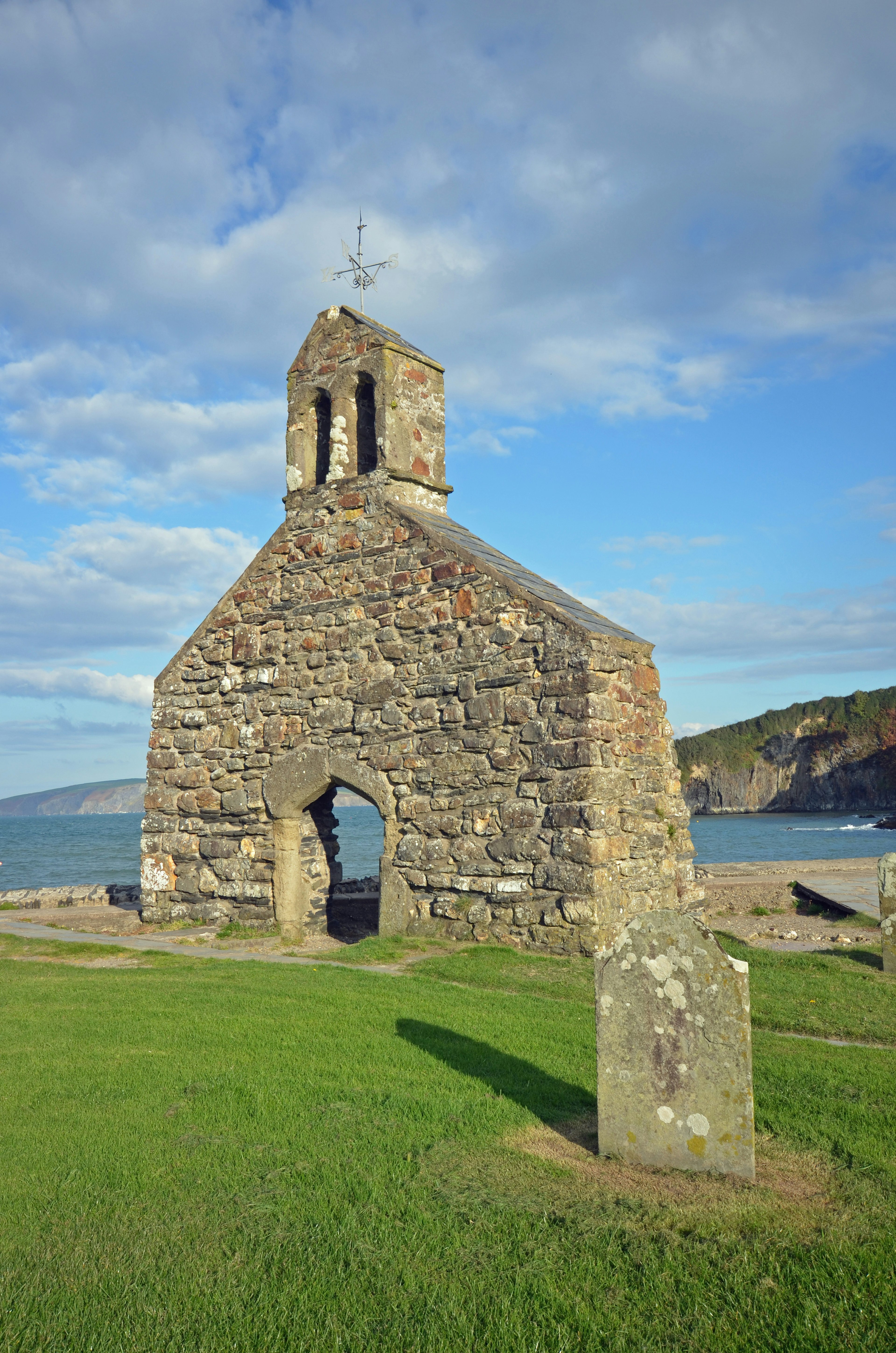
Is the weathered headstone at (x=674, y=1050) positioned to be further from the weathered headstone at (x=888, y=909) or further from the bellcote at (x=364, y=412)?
the bellcote at (x=364, y=412)

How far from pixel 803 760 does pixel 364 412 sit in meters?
86.7

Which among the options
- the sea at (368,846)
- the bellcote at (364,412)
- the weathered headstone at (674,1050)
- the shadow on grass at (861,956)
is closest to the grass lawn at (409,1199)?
the weathered headstone at (674,1050)

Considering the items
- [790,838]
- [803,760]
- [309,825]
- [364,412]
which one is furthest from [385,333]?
[803,760]

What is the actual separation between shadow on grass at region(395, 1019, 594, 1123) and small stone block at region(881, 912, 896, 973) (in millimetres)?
5167

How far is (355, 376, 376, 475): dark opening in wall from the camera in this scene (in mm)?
12930

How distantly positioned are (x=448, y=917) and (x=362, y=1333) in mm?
7661

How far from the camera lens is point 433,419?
12.9 m

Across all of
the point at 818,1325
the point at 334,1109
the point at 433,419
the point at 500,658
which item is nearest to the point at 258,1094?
the point at 334,1109

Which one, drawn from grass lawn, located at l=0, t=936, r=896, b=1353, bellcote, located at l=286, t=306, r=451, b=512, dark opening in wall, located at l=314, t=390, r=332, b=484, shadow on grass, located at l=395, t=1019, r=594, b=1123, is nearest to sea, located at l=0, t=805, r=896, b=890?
dark opening in wall, located at l=314, t=390, r=332, b=484

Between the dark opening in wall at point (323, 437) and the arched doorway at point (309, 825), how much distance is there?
4364 millimetres

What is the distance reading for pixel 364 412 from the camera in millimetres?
13047

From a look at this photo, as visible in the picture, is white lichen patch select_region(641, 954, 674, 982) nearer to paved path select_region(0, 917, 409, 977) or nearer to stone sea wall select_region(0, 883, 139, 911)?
paved path select_region(0, 917, 409, 977)

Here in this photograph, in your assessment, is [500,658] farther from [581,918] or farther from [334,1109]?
[334,1109]

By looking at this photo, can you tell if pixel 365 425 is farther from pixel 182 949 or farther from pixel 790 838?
pixel 790 838
